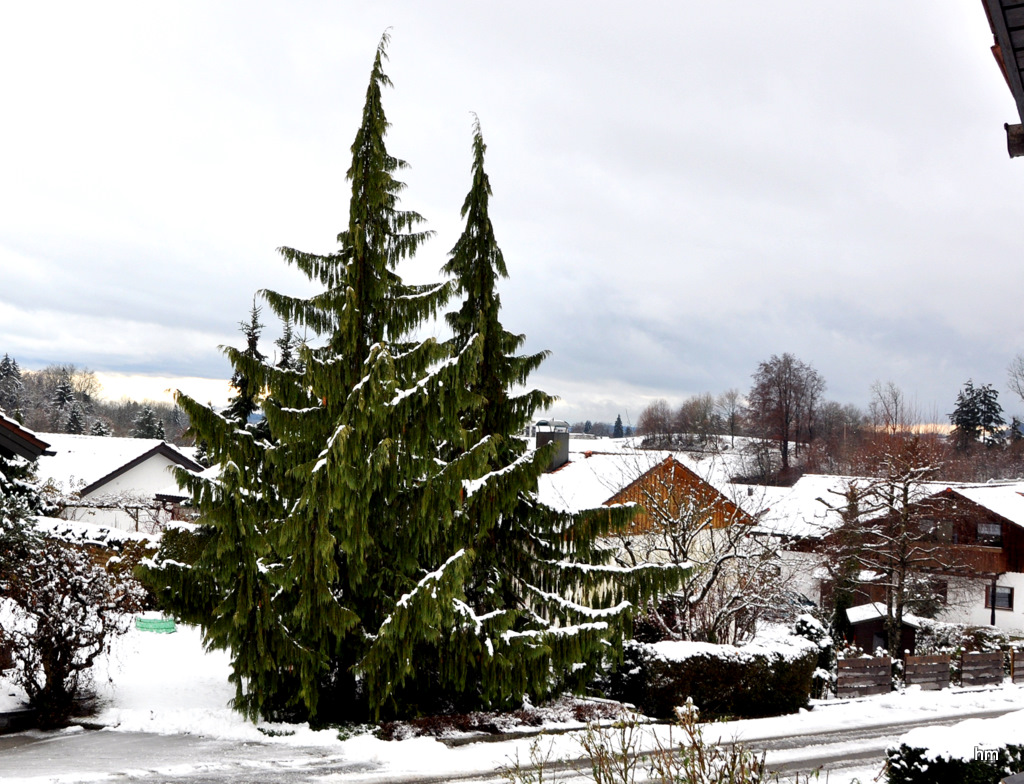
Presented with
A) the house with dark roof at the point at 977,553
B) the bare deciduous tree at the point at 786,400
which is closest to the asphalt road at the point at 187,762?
the house with dark roof at the point at 977,553

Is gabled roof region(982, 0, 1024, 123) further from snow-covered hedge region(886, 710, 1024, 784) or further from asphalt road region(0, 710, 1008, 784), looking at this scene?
asphalt road region(0, 710, 1008, 784)

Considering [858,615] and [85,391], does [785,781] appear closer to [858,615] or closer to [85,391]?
[858,615]

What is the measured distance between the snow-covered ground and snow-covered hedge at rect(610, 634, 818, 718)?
0.57m

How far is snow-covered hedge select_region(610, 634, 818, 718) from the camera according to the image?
15.1 m

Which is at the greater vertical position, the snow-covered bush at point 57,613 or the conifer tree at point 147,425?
the conifer tree at point 147,425

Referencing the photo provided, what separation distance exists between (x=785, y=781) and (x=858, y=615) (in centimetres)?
2167

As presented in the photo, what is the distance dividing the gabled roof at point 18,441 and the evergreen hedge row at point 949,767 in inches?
614

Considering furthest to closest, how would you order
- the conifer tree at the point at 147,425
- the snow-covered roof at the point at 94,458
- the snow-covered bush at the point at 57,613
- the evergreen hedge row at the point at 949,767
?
the conifer tree at the point at 147,425 < the snow-covered roof at the point at 94,458 < the snow-covered bush at the point at 57,613 < the evergreen hedge row at the point at 949,767

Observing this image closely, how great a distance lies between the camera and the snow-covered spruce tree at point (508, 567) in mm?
12570

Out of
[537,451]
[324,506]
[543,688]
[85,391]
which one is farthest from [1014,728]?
[85,391]

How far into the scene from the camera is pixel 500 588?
45.8 ft

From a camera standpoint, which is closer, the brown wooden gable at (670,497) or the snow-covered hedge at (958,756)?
the snow-covered hedge at (958,756)

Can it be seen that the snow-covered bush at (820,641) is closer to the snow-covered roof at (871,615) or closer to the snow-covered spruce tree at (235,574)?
the snow-covered roof at (871,615)

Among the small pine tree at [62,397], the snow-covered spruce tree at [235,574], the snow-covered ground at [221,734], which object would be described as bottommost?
the snow-covered ground at [221,734]
